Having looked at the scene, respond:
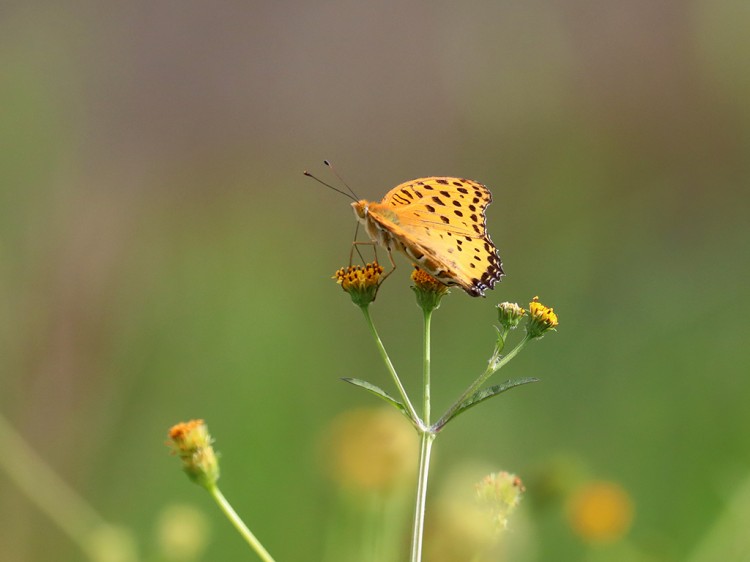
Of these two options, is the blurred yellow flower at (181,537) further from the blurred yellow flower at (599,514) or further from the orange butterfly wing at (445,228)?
the blurred yellow flower at (599,514)

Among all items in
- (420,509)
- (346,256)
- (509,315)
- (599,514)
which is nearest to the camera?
(420,509)

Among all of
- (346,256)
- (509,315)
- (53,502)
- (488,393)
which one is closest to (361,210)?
(509,315)

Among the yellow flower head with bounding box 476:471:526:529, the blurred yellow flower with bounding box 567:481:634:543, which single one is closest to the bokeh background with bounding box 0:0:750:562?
the blurred yellow flower with bounding box 567:481:634:543

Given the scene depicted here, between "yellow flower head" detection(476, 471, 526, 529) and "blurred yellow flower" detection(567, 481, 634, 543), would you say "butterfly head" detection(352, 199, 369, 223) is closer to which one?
"yellow flower head" detection(476, 471, 526, 529)

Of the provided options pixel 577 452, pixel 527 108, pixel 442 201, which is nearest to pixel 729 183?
pixel 527 108

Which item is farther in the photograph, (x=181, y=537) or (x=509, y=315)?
(x=181, y=537)

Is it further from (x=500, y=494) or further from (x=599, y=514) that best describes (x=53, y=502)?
(x=599, y=514)

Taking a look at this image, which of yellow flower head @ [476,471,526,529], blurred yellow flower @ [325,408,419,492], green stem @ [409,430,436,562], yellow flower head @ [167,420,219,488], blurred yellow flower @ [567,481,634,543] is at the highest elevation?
green stem @ [409,430,436,562]

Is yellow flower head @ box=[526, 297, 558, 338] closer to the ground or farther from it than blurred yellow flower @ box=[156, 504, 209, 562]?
farther from it
